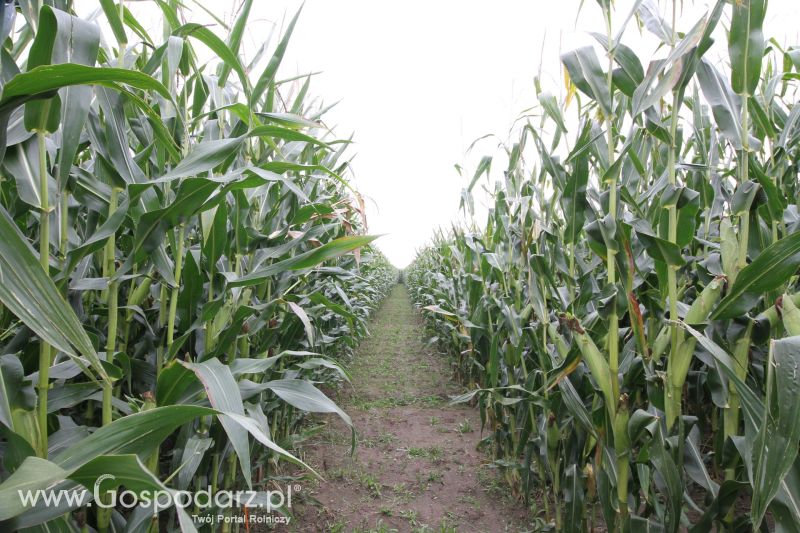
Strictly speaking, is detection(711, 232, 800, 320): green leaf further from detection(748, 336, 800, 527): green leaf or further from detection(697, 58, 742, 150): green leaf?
detection(697, 58, 742, 150): green leaf

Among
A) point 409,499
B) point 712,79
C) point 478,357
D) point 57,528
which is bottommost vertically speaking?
point 409,499

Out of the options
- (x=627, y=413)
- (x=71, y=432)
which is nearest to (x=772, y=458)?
(x=627, y=413)

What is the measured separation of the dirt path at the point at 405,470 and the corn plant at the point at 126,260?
2.60 ft

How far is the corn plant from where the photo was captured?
744 mm

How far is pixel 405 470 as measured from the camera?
2.98 metres

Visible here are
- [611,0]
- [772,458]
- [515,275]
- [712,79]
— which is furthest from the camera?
[515,275]

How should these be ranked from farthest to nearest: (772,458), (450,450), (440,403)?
(440,403) < (450,450) < (772,458)

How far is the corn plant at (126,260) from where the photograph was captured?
0.74 metres

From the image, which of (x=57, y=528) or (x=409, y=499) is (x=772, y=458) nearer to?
(x=57, y=528)

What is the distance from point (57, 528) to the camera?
0.92 meters

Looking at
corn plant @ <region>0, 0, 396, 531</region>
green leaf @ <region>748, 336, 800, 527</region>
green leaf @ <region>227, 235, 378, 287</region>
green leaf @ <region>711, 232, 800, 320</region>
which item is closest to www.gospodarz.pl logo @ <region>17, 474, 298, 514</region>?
corn plant @ <region>0, 0, 396, 531</region>

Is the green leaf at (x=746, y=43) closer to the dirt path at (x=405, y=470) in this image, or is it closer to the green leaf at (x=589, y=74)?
the green leaf at (x=589, y=74)

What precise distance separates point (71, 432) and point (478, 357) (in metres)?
2.86

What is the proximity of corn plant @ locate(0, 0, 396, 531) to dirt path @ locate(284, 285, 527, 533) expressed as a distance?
79cm
